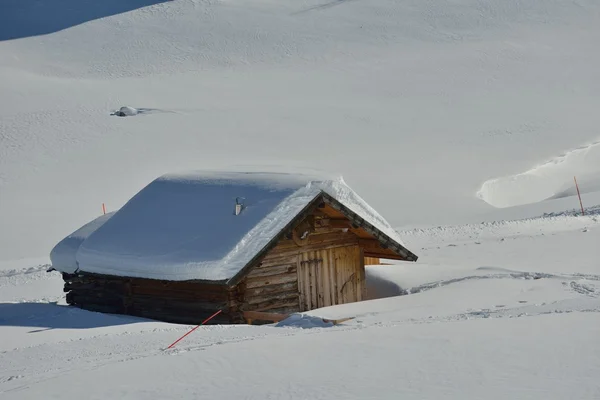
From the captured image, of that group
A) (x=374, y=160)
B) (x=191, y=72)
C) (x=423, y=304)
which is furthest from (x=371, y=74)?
(x=423, y=304)

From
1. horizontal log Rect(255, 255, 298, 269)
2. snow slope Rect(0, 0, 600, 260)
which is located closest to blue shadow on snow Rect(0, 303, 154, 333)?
horizontal log Rect(255, 255, 298, 269)

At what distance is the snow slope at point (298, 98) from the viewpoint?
41375 millimetres

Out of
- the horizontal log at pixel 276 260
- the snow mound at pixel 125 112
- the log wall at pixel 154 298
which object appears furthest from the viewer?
the snow mound at pixel 125 112

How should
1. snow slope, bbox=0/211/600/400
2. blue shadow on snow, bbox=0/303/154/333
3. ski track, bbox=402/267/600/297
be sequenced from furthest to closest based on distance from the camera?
ski track, bbox=402/267/600/297
blue shadow on snow, bbox=0/303/154/333
snow slope, bbox=0/211/600/400

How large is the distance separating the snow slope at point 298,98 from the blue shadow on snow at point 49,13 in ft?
0.79

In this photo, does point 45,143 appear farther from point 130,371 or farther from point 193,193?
point 130,371

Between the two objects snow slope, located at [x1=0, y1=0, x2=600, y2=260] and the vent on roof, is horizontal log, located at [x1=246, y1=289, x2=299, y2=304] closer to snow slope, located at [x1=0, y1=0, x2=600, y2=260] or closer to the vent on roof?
the vent on roof

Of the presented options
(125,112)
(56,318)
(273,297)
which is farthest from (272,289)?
(125,112)

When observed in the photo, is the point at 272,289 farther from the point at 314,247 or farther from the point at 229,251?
the point at 229,251

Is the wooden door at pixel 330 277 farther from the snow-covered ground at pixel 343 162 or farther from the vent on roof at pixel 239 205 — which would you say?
the vent on roof at pixel 239 205

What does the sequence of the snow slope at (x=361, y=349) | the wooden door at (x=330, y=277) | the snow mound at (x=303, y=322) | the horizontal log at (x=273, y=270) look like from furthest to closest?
the wooden door at (x=330, y=277) < the horizontal log at (x=273, y=270) < the snow mound at (x=303, y=322) < the snow slope at (x=361, y=349)

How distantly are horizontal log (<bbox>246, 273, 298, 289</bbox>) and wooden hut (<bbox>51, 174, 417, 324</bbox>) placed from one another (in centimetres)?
2

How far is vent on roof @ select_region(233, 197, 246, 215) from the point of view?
1847cm

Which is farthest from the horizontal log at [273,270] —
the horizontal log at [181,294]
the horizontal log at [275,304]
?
the horizontal log at [181,294]
